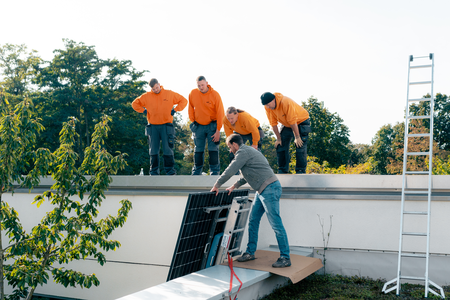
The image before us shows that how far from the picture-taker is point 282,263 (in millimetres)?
4641

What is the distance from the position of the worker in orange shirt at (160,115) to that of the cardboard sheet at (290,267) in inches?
115

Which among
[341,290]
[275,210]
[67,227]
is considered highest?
[275,210]

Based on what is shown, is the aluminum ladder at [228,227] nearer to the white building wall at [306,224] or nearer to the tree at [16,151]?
the white building wall at [306,224]

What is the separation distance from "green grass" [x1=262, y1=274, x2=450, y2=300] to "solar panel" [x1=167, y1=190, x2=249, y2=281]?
101cm

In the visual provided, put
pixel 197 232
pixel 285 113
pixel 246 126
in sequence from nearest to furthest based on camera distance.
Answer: pixel 197 232
pixel 285 113
pixel 246 126

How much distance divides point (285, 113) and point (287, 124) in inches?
11.2

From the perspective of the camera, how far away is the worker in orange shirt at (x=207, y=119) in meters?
7.12

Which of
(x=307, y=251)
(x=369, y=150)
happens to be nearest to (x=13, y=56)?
(x=307, y=251)

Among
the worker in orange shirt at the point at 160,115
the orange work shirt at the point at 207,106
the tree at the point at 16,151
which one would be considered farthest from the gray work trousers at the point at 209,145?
the tree at the point at 16,151

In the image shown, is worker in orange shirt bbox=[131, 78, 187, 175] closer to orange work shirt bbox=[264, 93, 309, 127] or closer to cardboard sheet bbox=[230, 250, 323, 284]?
orange work shirt bbox=[264, 93, 309, 127]

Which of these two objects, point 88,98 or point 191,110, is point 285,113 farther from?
point 88,98

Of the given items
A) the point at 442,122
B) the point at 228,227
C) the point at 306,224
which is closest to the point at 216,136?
the point at 306,224

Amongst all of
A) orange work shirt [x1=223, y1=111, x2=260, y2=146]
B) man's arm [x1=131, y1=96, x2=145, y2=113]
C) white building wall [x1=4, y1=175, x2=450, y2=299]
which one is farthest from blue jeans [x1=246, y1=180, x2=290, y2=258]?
man's arm [x1=131, y1=96, x2=145, y2=113]

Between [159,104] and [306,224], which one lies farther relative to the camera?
[159,104]
